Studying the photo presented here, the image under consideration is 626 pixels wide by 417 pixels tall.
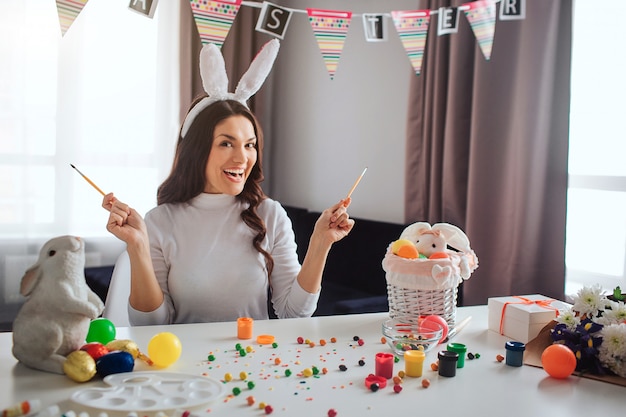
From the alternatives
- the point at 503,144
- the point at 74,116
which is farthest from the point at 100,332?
the point at 74,116

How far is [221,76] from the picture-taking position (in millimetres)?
1789

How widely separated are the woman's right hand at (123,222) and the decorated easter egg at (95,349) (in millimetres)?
331

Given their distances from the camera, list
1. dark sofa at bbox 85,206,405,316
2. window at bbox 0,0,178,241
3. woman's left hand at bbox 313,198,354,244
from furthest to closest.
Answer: window at bbox 0,0,178,241, dark sofa at bbox 85,206,405,316, woman's left hand at bbox 313,198,354,244

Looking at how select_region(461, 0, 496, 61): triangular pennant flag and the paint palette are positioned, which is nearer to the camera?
the paint palette

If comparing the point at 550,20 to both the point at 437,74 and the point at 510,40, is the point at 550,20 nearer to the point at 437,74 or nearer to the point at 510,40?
the point at 510,40

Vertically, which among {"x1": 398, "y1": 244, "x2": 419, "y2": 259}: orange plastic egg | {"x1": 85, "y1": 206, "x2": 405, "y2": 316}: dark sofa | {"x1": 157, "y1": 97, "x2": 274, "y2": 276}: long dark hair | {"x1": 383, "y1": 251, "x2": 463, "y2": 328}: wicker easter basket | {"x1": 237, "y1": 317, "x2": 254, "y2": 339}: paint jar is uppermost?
{"x1": 157, "y1": 97, "x2": 274, "y2": 276}: long dark hair

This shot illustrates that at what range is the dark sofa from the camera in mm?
3041

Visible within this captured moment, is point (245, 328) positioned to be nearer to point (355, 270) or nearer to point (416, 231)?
point (416, 231)

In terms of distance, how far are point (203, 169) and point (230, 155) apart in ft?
0.33

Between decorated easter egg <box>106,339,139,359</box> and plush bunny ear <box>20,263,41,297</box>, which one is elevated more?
plush bunny ear <box>20,263,41,297</box>

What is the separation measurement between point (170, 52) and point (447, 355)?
308 centimetres

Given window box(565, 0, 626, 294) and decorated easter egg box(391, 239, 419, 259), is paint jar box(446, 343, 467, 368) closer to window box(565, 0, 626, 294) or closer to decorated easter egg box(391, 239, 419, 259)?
decorated easter egg box(391, 239, 419, 259)

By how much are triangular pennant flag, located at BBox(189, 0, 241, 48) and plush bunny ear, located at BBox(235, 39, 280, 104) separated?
383 millimetres

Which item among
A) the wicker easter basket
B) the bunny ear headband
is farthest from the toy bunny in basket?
the bunny ear headband
